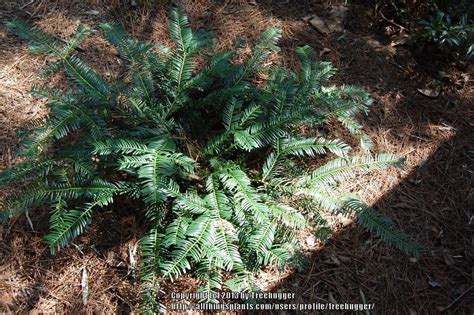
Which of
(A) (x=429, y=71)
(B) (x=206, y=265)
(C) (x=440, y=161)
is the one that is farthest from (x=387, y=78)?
(B) (x=206, y=265)

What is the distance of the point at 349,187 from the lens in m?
2.69

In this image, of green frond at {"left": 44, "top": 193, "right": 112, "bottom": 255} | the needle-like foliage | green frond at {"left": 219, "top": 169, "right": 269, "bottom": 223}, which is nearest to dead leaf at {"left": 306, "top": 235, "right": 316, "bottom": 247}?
the needle-like foliage

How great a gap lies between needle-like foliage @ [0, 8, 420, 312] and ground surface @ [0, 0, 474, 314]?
0.65 ft

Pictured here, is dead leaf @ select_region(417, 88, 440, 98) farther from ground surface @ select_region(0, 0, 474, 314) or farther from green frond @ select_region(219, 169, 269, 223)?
green frond @ select_region(219, 169, 269, 223)

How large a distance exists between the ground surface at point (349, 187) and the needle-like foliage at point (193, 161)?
198 millimetres

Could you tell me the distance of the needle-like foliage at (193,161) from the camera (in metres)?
2.14

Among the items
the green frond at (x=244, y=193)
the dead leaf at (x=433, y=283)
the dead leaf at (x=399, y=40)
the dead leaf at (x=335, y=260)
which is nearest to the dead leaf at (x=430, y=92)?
the dead leaf at (x=399, y=40)

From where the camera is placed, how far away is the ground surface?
2287 mm

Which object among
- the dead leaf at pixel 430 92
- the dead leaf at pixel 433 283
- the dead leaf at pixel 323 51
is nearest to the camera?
the dead leaf at pixel 433 283

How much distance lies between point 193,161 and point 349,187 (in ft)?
3.37

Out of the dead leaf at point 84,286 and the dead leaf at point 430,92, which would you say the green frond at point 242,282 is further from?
the dead leaf at point 430,92

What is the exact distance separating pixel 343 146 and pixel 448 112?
1.13 m

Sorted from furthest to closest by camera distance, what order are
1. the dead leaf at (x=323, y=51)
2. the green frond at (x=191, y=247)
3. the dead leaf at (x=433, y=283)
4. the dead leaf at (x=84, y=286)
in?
the dead leaf at (x=323, y=51) → the dead leaf at (x=433, y=283) → the dead leaf at (x=84, y=286) → the green frond at (x=191, y=247)

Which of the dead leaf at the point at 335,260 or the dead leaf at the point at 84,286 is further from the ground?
the dead leaf at the point at 84,286
